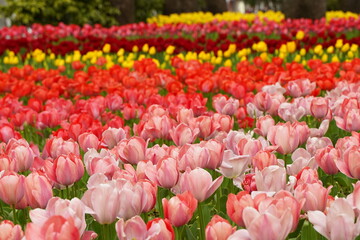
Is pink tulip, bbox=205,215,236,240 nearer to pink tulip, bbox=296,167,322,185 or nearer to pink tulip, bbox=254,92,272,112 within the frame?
pink tulip, bbox=296,167,322,185

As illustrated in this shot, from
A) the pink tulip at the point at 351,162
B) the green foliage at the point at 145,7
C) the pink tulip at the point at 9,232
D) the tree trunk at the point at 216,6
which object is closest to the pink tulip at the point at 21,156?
the pink tulip at the point at 9,232

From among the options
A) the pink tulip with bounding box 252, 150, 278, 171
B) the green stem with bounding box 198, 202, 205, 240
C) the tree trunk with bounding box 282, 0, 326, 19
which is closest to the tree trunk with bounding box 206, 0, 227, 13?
the tree trunk with bounding box 282, 0, 326, 19

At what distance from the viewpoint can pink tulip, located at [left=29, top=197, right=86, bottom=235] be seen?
1739 mm

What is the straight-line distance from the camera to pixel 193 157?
2.34 metres

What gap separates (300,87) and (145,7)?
19.2m

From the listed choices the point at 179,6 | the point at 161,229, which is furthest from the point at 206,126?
the point at 179,6

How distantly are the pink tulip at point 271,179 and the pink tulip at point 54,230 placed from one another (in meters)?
0.76

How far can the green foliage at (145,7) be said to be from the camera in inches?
907

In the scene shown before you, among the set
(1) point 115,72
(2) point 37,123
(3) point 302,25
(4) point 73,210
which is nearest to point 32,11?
(3) point 302,25

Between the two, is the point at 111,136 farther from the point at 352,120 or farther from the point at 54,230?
the point at 54,230

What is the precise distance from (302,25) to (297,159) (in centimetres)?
1292

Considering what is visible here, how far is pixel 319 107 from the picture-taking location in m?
3.60

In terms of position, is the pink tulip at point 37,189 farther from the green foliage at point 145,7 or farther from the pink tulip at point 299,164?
the green foliage at point 145,7

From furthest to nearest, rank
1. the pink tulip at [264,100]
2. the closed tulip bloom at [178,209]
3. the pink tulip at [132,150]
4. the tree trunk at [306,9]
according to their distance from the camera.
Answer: the tree trunk at [306,9] < the pink tulip at [264,100] < the pink tulip at [132,150] < the closed tulip bloom at [178,209]
